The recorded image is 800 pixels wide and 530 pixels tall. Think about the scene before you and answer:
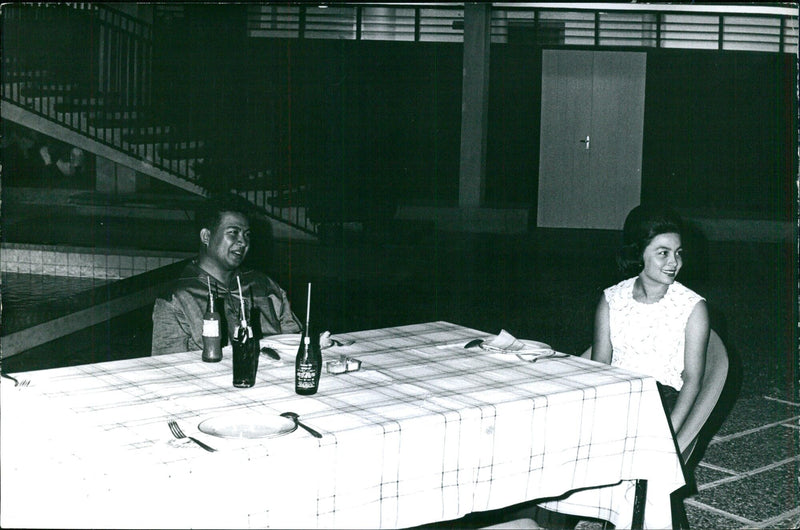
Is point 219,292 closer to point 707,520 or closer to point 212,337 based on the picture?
point 212,337

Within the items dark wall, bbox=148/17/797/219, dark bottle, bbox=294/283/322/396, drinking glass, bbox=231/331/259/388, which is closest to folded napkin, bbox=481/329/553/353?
dark bottle, bbox=294/283/322/396

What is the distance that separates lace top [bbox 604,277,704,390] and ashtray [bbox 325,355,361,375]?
1145mm

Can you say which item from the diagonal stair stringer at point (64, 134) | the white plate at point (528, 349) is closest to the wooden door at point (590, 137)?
the diagonal stair stringer at point (64, 134)

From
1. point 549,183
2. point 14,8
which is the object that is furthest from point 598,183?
point 14,8

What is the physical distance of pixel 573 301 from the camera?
9195 mm

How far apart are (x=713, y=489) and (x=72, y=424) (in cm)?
301

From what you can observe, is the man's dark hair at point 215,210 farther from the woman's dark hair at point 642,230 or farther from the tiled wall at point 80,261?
the tiled wall at point 80,261

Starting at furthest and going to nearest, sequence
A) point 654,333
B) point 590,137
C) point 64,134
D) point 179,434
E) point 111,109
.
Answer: point 590,137 → point 111,109 → point 64,134 → point 654,333 → point 179,434

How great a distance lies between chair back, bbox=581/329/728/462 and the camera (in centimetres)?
359

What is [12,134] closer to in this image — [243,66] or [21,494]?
[243,66]

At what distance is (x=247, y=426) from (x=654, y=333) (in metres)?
1.85

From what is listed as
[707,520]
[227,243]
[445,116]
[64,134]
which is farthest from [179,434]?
[445,116]

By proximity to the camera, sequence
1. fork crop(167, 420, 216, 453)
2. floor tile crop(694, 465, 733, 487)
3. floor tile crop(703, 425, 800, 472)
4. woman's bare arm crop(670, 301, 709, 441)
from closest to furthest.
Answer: fork crop(167, 420, 216, 453) → woman's bare arm crop(670, 301, 709, 441) → floor tile crop(694, 465, 733, 487) → floor tile crop(703, 425, 800, 472)

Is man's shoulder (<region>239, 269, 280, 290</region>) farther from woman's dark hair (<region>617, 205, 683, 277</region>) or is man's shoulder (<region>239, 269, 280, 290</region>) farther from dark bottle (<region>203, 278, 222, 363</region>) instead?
woman's dark hair (<region>617, 205, 683, 277</region>)
